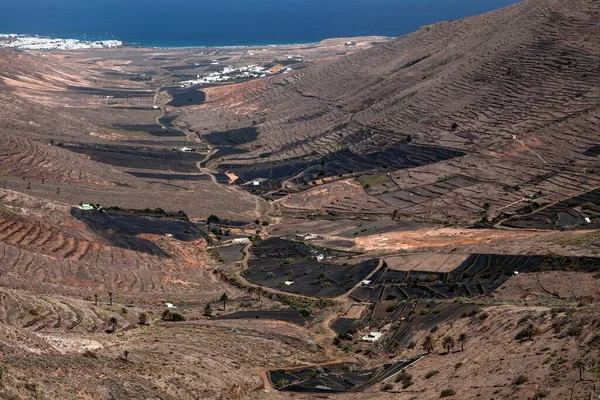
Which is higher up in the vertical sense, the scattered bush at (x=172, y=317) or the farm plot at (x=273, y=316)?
the scattered bush at (x=172, y=317)

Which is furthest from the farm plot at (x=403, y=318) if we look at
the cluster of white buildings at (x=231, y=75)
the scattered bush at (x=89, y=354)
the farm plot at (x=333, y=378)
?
the cluster of white buildings at (x=231, y=75)

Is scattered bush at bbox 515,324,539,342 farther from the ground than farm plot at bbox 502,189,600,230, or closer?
farther from the ground

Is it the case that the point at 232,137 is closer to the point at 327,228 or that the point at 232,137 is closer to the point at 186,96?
the point at 186,96

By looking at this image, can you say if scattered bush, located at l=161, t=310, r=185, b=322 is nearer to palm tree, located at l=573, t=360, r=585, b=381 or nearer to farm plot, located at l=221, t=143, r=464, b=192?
palm tree, located at l=573, t=360, r=585, b=381

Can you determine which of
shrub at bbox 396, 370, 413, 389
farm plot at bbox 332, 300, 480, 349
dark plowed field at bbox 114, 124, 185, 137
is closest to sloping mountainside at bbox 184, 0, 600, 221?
dark plowed field at bbox 114, 124, 185, 137

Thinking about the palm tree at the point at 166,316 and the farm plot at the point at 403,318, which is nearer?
the farm plot at the point at 403,318

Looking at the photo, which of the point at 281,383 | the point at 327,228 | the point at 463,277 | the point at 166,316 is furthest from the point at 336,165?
the point at 281,383

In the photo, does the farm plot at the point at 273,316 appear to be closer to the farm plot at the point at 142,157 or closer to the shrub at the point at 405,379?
the shrub at the point at 405,379
